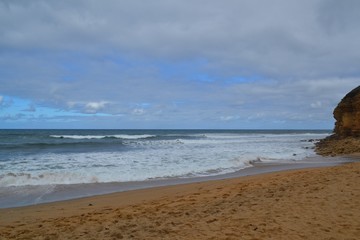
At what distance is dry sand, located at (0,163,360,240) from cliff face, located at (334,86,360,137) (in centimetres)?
2292

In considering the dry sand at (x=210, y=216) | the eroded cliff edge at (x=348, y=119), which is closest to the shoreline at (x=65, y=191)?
the dry sand at (x=210, y=216)

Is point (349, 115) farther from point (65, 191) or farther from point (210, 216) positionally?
point (210, 216)

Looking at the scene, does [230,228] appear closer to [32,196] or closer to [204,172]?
[32,196]

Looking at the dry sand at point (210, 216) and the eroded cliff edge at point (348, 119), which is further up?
the eroded cliff edge at point (348, 119)

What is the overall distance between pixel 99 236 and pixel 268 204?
135 inches

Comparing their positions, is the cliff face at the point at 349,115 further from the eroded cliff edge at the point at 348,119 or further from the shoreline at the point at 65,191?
the shoreline at the point at 65,191

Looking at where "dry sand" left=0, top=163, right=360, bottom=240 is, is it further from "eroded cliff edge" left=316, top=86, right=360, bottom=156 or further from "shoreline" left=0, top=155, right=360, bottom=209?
"eroded cliff edge" left=316, top=86, right=360, bottom=156

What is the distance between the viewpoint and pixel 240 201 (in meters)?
6.93

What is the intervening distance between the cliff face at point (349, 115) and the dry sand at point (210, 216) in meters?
22.9

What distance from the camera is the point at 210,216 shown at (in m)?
5.82

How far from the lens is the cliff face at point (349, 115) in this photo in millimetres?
28391

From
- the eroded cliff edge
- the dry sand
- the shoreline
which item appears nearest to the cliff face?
the eroded cliff edge

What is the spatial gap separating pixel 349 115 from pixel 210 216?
2830 centimetres

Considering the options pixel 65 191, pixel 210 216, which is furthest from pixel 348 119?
pixel 210 216
